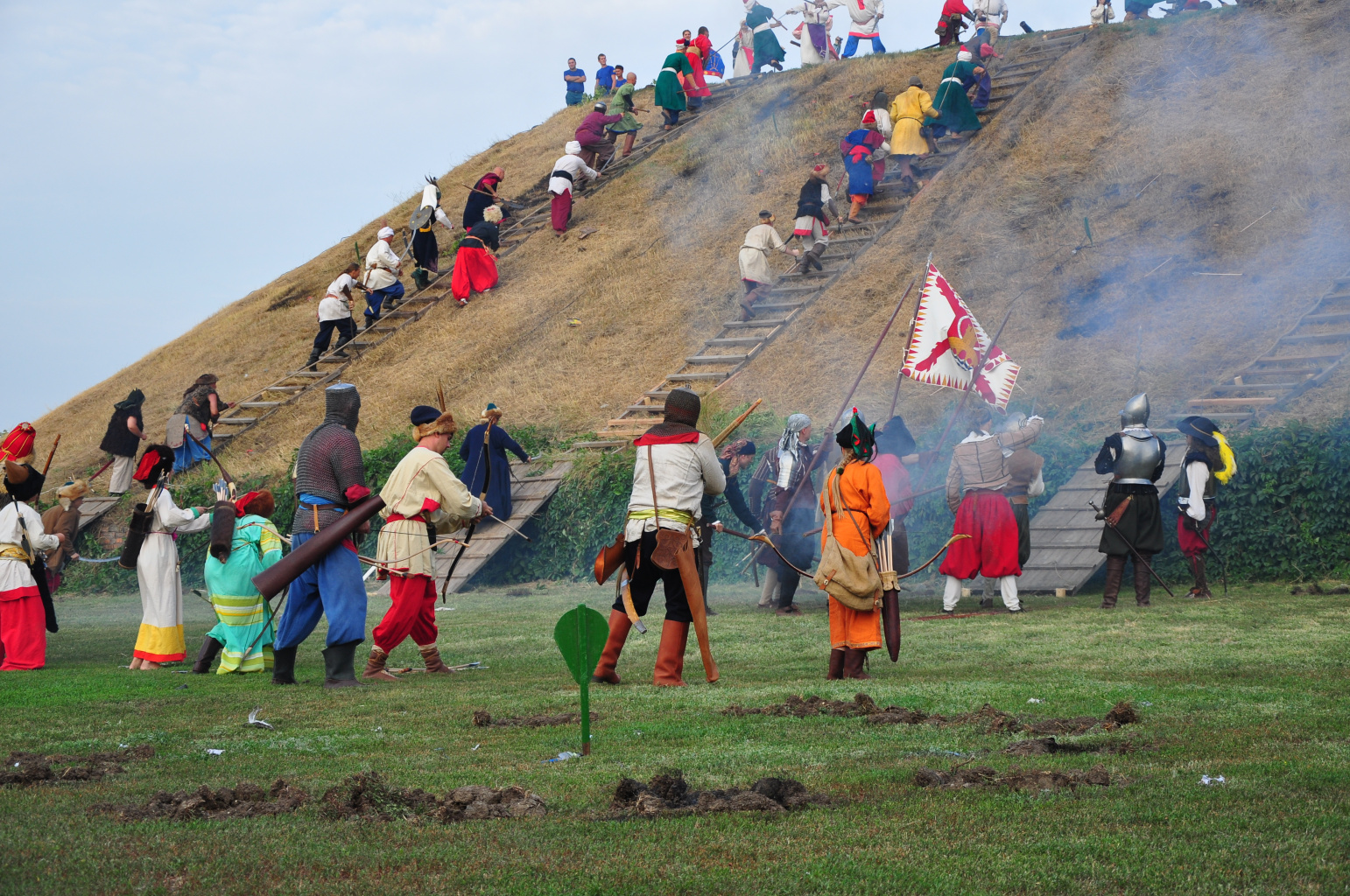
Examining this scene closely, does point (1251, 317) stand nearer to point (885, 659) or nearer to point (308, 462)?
point (885, 659)

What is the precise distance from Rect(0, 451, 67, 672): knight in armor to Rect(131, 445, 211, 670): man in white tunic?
2.44 feet

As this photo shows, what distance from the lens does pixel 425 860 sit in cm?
388

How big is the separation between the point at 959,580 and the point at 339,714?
267 inches

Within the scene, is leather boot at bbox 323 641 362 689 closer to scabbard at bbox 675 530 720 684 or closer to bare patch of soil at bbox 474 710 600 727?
bare patch of soil at bbox 474 710 600 727

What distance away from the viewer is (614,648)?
7.98 m

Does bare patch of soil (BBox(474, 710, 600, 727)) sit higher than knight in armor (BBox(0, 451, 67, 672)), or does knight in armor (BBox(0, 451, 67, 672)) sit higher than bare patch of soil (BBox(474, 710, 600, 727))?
knight in armor (BBox(0, 451, 67, 672))

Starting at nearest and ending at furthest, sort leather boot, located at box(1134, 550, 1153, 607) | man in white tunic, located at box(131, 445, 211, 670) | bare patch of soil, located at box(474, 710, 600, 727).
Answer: bare patch of soil, located at box(474, 710, 600, 727) → man in white tunic, located at box(131, 445, 211, 670) → leather boot, located at box(1134, 550, 1153, 607)

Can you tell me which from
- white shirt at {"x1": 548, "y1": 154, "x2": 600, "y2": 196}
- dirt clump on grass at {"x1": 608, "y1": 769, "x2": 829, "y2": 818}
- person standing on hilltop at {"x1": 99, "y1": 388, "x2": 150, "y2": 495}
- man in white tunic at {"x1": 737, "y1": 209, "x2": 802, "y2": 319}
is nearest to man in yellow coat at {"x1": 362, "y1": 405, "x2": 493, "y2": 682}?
dirt clump on grass at {"x1": 608, "y1": 769, "x2": 829, "y2": 818}

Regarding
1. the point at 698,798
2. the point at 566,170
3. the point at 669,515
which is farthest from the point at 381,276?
the point at 698,798

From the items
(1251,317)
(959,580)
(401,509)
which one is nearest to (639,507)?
(401,509)

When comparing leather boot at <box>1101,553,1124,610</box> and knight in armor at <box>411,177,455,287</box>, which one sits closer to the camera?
leather boot at <box>1101,553,1124,610</box>

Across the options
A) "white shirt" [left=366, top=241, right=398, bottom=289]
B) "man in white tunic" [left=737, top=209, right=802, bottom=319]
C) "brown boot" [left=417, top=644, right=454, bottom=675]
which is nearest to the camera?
"brown boot" [left=417, top=644, right=454, bottom=675]

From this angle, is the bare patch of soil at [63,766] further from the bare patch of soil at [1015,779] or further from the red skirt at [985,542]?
the red skirt at [985,542]

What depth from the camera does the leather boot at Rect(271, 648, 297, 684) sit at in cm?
852
